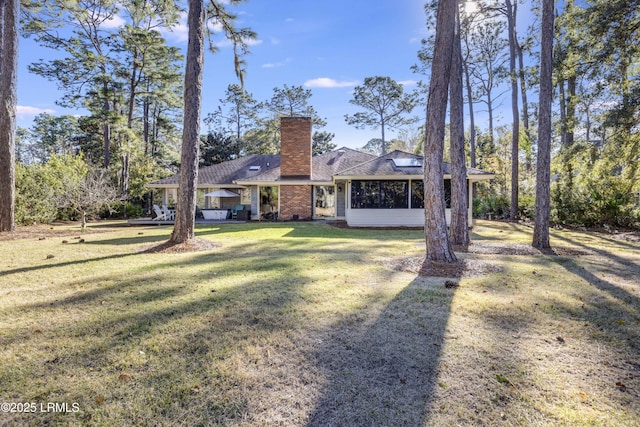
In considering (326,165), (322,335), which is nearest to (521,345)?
(322,335)

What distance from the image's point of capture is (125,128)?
72.3 ft

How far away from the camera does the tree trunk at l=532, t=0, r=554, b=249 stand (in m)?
8.39

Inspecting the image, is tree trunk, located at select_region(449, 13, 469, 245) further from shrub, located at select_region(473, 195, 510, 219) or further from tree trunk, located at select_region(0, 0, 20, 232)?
tree trunk, located at select_region(0, 0, 20, 232)

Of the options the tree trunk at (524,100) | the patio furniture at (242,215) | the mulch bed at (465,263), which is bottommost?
the mulch bed at (465,263)

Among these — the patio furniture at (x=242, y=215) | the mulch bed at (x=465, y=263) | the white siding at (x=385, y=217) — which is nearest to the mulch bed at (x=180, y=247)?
the mulch bed at (x=465, y=263)

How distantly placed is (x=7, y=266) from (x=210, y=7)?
931 cm

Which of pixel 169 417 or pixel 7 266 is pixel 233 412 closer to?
pixel 169 417

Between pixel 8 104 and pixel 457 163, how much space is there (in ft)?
46.8

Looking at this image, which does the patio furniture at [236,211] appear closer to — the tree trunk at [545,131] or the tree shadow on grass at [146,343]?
the tree shadow on grass at [146,343]

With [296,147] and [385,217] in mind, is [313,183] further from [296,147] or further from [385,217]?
[385,217]

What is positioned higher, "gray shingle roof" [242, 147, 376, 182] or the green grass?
"gray shingle roof" [242, 147, 376, 182]

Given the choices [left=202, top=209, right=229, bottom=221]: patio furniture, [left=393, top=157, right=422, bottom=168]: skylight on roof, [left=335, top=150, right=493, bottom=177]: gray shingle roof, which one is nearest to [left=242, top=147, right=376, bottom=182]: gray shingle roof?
[left=202, top=209, right=229, bottom=221]: patio furniture

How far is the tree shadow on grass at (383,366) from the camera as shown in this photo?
219 cm

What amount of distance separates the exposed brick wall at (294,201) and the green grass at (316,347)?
1346cm
